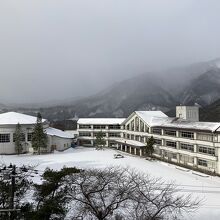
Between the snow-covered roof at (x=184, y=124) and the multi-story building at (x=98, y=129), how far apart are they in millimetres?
14902

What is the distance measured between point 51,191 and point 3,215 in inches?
116

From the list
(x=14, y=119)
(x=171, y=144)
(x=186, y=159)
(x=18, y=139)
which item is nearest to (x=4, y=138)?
(x=18, y=139)

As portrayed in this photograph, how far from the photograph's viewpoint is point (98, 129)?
68.2 meters

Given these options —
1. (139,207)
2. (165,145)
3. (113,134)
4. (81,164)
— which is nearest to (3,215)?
(139,207)

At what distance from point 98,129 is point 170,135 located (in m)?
26.2

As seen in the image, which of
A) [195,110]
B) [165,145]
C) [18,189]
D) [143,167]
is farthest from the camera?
[195,110]

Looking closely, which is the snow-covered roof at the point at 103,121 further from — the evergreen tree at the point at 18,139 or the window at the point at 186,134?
the window at the point at 186,134

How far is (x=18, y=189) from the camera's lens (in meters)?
16.4

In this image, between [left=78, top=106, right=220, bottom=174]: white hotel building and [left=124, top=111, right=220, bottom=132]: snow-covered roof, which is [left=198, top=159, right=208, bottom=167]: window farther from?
[left=124, top=111, right=220, bottom=132]: snow-covered roof

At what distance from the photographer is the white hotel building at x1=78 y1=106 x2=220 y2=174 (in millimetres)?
36469

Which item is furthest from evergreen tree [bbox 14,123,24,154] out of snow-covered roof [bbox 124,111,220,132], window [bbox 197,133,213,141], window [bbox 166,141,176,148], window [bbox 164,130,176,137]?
window [bbox 197,133,213,141]

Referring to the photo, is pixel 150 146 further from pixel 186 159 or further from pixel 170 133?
pixel 186 159

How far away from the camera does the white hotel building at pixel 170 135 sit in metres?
36.5

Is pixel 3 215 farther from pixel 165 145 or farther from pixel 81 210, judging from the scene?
pixel 165 145
